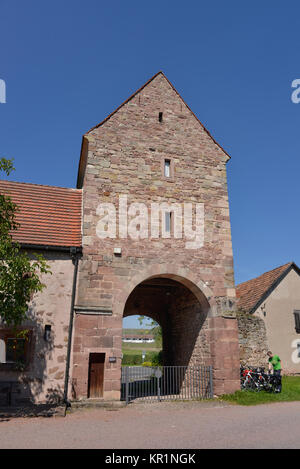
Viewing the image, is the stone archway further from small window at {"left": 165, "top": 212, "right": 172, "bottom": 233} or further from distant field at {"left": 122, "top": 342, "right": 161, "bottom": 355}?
distant field at {"left": 122, "top": 342, "right": 161, "bottom": 355}

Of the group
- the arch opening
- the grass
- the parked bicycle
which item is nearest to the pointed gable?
the arch opening

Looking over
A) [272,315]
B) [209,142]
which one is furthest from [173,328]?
[209,142]

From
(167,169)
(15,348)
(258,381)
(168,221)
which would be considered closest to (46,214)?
(168,221)

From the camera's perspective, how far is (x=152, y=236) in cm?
1202

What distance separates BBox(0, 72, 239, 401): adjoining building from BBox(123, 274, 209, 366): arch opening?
0.28ft

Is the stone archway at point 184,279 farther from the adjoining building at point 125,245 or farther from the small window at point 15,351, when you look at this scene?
the small window at point 15,351

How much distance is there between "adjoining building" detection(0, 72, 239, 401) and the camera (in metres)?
10.1

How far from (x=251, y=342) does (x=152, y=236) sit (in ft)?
24.7

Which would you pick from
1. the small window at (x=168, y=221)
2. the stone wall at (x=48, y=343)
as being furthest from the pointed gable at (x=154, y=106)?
the stone wall at (x=48, y=343)

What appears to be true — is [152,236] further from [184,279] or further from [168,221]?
[184,279]

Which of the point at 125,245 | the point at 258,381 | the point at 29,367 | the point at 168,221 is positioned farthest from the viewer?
the point at 168,221

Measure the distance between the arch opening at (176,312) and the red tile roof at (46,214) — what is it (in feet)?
10.8

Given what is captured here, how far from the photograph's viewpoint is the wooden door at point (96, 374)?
10078 mm

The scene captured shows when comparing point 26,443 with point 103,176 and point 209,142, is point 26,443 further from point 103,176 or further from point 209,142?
point 209,142
